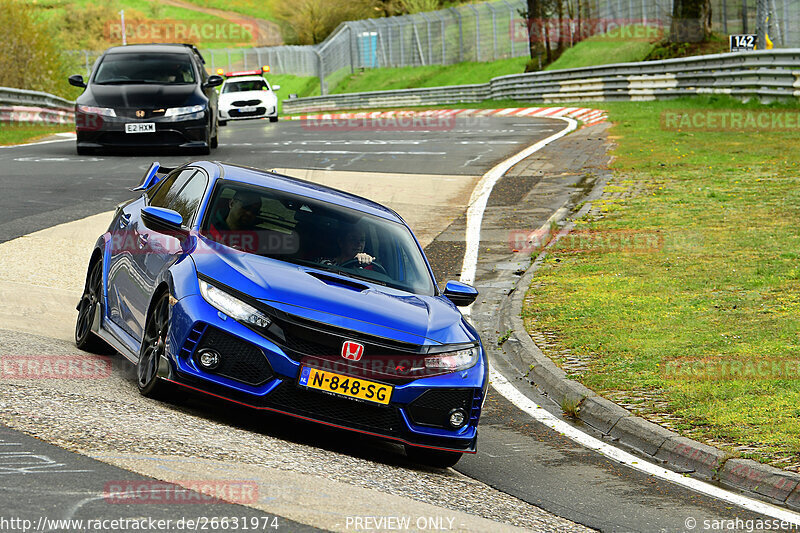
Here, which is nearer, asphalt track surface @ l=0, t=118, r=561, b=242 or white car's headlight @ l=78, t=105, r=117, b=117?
asphalt track surface @ l=0, t=118, r=561, b=242

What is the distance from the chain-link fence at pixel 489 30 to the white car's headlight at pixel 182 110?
15.7 metres

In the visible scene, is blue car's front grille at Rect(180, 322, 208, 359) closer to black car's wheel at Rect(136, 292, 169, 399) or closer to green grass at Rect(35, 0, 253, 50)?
black car's wheel at Rect(136, 292, 169, 399)

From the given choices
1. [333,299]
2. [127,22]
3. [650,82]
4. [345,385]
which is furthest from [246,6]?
[345,385]

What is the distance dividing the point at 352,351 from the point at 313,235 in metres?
1.42

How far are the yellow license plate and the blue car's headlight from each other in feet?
1.22

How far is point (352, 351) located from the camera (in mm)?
6371

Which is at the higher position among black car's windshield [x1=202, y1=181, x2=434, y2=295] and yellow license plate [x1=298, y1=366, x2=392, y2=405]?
black car's windshield [x1=202, y1=181, x2=434, y2=295]

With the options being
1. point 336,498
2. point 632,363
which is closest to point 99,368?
point 336,498

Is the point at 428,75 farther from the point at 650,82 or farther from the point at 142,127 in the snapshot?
the point at 142,127

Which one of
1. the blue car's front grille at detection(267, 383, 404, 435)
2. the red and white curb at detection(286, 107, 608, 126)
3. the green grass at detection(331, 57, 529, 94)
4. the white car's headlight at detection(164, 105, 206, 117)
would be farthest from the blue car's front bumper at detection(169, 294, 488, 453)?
the green grass at detection(331, 57, 529, 94)

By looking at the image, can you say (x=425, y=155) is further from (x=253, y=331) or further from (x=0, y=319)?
(x=253, y=331)

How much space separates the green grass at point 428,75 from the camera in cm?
5891

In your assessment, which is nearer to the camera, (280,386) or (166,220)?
(280,386)

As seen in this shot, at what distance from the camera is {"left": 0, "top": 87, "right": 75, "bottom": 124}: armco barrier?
3117 cm
